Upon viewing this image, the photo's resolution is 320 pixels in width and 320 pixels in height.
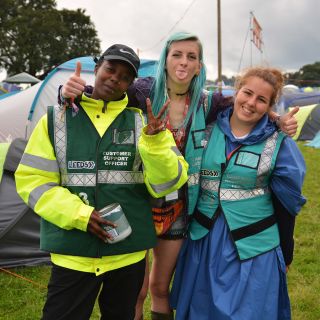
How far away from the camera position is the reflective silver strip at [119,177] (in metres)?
1.77

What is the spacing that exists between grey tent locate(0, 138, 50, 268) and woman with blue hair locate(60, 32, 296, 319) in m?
1.89

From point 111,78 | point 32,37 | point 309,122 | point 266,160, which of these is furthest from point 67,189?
point 32,37

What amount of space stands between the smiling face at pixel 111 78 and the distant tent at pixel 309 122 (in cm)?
1152

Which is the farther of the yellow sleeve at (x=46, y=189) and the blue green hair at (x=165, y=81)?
the blue green hair at (x=165, y=81)

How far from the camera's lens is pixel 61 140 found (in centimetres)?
176

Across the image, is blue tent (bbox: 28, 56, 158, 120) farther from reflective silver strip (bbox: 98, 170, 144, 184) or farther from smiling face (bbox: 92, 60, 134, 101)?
reflective silver strip (bbox: 98, 170, 144, 184)

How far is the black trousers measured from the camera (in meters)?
1.73

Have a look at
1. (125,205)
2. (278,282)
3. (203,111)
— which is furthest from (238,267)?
(203,111)

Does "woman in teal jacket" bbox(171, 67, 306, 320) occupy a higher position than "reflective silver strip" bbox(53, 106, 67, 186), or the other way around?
"reflective silver strip" bbox(53, 106, 67, 186)

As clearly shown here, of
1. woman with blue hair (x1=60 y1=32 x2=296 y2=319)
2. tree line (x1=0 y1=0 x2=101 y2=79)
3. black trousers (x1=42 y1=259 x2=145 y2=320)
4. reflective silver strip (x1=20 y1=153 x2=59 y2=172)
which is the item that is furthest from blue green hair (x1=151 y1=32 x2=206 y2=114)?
tree line (x1=0 y1=0 x2=101 y2=79)

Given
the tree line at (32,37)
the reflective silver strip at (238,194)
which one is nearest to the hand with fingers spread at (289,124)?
the reflective silver strip at (238,194)

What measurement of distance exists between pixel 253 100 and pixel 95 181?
0.94 m

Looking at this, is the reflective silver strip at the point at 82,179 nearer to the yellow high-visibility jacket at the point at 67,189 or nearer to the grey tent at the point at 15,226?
the yellow high-visibility jacket at the point at 67,189

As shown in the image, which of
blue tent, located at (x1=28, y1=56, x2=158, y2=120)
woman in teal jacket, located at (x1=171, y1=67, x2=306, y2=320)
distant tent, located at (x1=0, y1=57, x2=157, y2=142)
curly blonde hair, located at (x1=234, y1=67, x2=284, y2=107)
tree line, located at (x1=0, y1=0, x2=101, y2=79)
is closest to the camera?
woman in teal jacket, located at (x1=171, y1=67, x2=306, y2=320)
